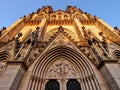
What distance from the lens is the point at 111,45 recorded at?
49.9ft

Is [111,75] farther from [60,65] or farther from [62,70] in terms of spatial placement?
[60,65]

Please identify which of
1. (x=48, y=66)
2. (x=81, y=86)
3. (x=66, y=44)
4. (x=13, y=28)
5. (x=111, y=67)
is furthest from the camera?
(x=13, y=28)

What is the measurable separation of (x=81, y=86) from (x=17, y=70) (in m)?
4.24

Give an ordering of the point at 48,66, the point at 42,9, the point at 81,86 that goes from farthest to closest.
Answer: the point at 42,9, the point at 48,66, the point at 81,86

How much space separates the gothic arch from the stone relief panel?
268 millimetres

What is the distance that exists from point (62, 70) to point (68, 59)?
1.17 m

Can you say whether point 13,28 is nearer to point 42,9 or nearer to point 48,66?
point 48,66

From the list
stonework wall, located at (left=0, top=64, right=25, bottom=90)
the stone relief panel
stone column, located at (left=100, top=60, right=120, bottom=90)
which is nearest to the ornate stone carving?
stonework wall, located at (left=0, top=64, right=25, bottom=90)

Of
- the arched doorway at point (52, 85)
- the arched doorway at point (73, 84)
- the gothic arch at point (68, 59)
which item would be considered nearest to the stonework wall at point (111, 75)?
the gothic arch at point (68, 59)

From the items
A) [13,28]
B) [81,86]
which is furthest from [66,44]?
[13,28]

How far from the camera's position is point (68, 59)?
1349 cm

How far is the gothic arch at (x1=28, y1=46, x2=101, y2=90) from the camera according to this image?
11215 millimetres

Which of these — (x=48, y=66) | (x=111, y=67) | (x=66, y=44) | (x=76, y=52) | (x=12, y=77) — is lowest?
(x=12, y=77)

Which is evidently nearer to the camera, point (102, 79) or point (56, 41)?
point (102, 79)
